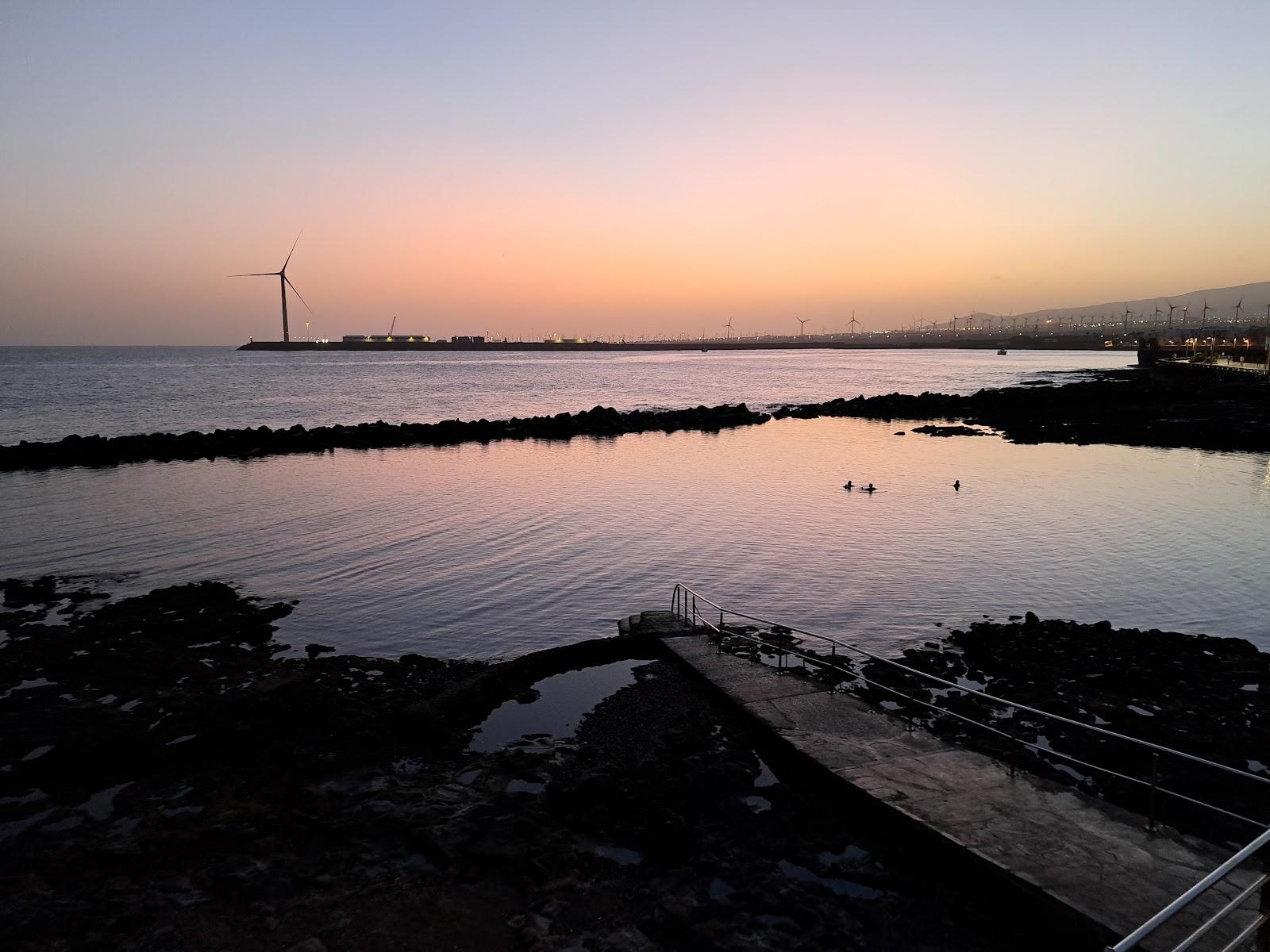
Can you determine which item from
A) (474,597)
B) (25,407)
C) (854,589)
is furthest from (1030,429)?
(25,407)

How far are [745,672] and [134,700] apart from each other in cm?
1001

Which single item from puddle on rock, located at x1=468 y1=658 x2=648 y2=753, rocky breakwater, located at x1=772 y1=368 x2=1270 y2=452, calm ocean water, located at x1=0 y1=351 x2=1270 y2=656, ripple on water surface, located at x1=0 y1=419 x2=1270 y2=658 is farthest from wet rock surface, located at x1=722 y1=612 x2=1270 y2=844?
rocky breakwater, located at x1=772 y1=368 x2=1270 y2=452

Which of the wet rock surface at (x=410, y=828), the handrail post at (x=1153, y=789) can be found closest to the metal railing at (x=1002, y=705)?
the handrail post at (x=1153, y=789)

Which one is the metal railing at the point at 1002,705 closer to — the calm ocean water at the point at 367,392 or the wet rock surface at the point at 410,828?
the wet rock surface at the point at 410,828

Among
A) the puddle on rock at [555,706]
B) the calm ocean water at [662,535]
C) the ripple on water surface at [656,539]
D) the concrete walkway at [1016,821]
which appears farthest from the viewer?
the calm ocean water at [662,535]

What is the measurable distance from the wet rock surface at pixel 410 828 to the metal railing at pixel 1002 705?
186 cm

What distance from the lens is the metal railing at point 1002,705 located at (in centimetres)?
439

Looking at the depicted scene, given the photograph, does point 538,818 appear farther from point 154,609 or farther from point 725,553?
point 725,553

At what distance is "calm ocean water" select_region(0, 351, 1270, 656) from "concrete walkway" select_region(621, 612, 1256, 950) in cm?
503

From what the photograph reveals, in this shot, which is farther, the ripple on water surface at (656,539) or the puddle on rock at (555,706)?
the ripple on water surface at (656,539)

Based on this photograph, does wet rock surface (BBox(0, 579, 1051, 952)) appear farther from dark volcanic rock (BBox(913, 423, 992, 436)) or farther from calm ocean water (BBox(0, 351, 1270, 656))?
dark volcanic rock (BBox(913, 423, 992, 436))

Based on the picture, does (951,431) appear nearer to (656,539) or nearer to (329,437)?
(656,539)

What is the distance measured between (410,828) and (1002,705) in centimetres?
919

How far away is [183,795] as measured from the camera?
970 centimetres
